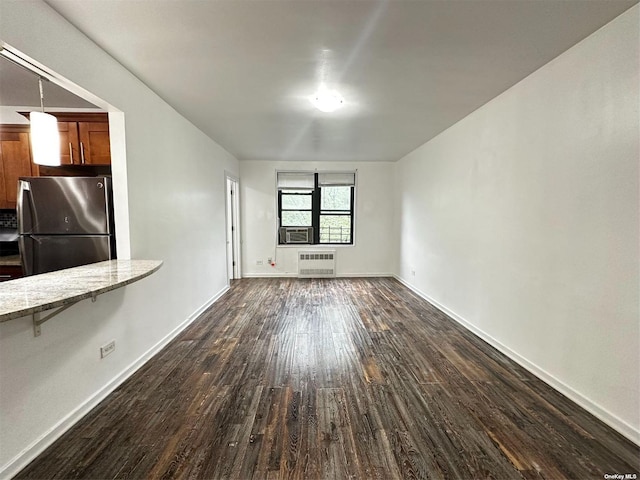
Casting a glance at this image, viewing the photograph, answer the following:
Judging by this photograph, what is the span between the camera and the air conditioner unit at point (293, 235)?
654 centimetres

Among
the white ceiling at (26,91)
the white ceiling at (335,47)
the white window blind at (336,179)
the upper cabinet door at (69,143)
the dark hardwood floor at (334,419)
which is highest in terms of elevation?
the white ceiling at (335,47)

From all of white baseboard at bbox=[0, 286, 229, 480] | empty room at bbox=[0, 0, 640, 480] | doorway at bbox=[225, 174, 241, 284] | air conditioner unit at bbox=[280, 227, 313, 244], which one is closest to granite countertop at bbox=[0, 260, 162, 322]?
empty room at bbox=[0, 0, 640, 480]

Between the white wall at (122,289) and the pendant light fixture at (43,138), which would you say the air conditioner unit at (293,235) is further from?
the pendant light fixture at (43,138)

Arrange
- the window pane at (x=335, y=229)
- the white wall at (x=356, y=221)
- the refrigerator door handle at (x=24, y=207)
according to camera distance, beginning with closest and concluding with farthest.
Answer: the refrigerator door handle at (x=24, y=207), the white wall at (x=356, y=221), the window pane at (x=335, y=229)

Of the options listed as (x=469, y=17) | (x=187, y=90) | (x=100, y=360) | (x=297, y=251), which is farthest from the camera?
(x=297, y=251)

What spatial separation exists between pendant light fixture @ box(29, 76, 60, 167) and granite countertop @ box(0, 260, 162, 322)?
2.37 ft

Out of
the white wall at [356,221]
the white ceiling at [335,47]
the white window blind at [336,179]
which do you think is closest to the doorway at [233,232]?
the white wall at [356,221]

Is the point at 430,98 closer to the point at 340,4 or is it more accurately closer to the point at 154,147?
the point at 340,4

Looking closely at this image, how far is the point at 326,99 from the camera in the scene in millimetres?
2891

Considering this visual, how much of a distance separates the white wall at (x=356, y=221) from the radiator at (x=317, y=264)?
5.8 inches

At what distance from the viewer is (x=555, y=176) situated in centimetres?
225

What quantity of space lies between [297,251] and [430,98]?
4.27 m

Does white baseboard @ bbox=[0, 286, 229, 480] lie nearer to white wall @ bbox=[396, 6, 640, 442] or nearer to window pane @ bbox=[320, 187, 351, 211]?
white wall @ bbox=[396, 6, 640, 442]

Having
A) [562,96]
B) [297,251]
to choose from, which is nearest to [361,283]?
[297,251]
